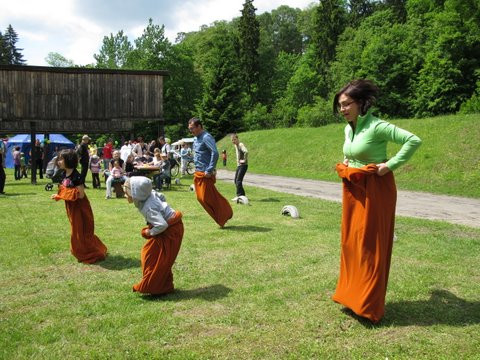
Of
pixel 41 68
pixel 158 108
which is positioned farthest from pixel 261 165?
pixel 41 68

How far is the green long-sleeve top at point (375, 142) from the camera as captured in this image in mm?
A: 4203

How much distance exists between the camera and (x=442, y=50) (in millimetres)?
35656

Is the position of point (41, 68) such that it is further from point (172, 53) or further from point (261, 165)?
point (172, 53)

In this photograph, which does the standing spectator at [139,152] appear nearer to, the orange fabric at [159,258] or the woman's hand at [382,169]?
the orange fabric at [159,258]

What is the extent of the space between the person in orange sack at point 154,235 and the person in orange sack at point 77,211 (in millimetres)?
1995

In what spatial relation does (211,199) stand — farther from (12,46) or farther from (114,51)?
(12,46)

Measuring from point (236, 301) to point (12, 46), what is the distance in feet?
343

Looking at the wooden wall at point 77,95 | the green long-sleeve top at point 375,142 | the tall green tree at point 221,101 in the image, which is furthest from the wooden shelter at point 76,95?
the tall green tree at point 221,101

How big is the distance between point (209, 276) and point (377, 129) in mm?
3041

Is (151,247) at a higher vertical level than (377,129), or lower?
lower

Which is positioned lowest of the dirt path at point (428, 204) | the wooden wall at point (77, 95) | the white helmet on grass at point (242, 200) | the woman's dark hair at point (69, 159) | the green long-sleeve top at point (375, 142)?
the dirt path at point (428, 204)

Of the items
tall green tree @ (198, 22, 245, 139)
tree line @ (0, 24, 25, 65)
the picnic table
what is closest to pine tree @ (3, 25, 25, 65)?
tree line @ (0, 24, 25, 65)

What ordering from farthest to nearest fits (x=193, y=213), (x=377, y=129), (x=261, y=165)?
(x=261, y=165), (x=193, y=213), (x=377, y=129)

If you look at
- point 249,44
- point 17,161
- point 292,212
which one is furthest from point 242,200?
point 249,44
